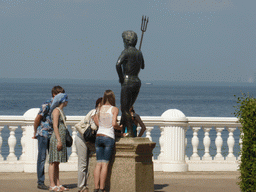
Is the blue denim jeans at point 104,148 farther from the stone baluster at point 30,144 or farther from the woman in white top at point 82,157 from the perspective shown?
the stone baluster at point 30,144

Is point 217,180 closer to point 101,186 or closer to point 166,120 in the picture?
point 166,120

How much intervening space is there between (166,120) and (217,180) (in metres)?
1.64

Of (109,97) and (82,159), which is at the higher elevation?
(109,97)

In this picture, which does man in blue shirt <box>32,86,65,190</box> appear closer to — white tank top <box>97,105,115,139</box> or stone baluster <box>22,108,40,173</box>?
white tank top <box>97,105,115,139</box>

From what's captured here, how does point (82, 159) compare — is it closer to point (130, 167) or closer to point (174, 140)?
point (130, 167)

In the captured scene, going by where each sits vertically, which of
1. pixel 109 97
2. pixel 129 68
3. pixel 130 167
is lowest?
pixel 130 167

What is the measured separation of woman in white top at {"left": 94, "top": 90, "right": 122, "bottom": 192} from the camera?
837 centimetres

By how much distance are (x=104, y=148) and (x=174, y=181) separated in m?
2.36

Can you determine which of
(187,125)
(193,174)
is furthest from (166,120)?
(193,174)

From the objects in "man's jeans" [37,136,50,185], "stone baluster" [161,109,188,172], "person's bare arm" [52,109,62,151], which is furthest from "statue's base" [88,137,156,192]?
"stone baluster" [161,109,188,172]

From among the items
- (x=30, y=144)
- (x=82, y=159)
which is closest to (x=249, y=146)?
(x=82, y=159)

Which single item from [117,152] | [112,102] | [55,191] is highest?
[112,102]

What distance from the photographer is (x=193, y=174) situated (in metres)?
11.2

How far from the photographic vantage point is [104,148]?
8430 mm
